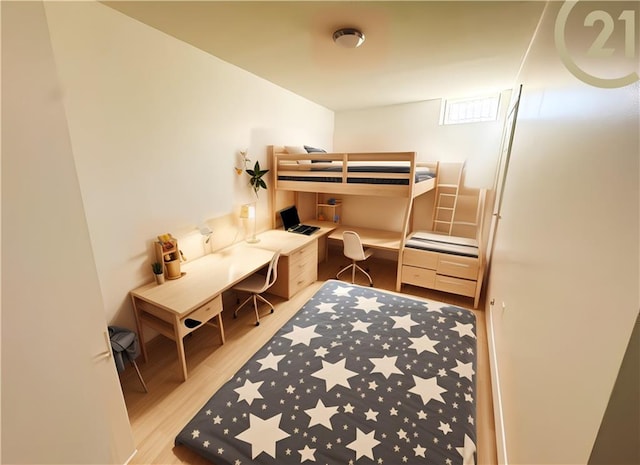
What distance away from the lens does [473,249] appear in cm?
314

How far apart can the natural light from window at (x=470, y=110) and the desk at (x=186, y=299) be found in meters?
3.35

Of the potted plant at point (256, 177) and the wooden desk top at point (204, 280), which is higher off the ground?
the potted plant at point (256, 177)

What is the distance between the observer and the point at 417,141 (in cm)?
402

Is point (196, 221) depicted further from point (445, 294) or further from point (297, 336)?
Answer: point (445, 294)

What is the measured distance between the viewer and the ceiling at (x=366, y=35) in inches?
65.2

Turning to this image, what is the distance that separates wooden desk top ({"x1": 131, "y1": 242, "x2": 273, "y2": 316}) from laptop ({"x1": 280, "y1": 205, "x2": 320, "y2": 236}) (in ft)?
2.62

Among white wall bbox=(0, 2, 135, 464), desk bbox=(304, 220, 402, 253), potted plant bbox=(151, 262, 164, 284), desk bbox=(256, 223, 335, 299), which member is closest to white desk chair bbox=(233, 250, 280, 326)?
desk bbox=(256, 223, 335, 299)

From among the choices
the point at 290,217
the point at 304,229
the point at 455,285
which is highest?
the point at 290,217

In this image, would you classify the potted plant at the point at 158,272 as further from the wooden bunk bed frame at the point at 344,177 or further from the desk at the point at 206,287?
the wooden bunk bed frame at the point at 344,177

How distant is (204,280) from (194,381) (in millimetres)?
751

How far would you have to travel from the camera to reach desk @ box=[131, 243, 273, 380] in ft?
6.26

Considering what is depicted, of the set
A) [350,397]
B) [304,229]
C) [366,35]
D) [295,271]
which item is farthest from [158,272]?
[366,35]

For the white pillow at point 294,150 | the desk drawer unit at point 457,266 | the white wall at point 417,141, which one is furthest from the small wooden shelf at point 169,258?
the white wall at point 417,141

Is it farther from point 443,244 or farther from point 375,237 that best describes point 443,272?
point 375,237
